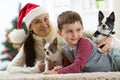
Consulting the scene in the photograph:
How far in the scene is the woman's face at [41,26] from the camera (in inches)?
68.1

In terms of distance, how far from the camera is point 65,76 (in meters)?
1.11

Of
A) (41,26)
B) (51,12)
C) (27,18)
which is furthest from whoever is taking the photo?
(51,12)

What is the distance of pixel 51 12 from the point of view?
3.54 metres

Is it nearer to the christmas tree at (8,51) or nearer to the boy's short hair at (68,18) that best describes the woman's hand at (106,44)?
the boy's short hair at (68,18)

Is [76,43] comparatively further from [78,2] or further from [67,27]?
[78,2]

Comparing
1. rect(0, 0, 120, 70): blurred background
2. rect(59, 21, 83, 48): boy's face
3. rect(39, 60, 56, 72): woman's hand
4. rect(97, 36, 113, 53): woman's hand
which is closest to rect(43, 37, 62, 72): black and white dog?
rect(39, 60, 56, 72): woman's hand

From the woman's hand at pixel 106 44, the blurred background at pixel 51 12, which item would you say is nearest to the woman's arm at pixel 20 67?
the woman's hand at pixel 106 44

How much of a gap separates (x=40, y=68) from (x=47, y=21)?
0.33m

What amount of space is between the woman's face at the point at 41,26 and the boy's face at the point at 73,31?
30cm

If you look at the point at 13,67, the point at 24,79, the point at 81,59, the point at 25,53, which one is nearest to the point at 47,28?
the point at 25,53

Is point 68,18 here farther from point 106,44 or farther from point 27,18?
point 27,18

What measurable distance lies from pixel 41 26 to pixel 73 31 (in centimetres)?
36

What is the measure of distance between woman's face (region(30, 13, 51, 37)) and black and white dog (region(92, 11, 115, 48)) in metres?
0.31

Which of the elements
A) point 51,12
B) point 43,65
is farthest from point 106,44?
point 51,12
